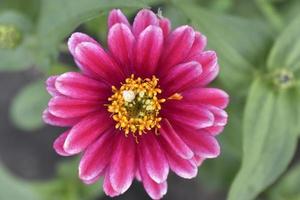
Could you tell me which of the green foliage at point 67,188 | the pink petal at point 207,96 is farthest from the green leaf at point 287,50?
the green foliage at point 67,188

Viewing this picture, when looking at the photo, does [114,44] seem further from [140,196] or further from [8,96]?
[8,96]

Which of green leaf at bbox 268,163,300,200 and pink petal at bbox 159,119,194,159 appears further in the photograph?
green leaf at bbox 268,163,300,200

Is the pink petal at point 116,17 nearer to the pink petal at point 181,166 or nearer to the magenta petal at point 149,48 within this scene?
the magenta petal at point 149,48

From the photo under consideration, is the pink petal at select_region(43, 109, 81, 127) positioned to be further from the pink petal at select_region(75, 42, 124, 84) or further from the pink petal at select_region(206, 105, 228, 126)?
the pink petal at select_region(206, 105, 228, 126)

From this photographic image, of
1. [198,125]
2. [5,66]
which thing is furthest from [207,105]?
[5,66]

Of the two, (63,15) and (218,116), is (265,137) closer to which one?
(218,116)

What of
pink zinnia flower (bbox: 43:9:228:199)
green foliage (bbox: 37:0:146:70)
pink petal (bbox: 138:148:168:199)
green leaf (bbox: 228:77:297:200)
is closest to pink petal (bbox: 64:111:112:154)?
pink zinnia flower (bbox: 43:9:228:199)

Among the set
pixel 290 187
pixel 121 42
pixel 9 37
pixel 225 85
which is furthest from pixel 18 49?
pixel 290 187
